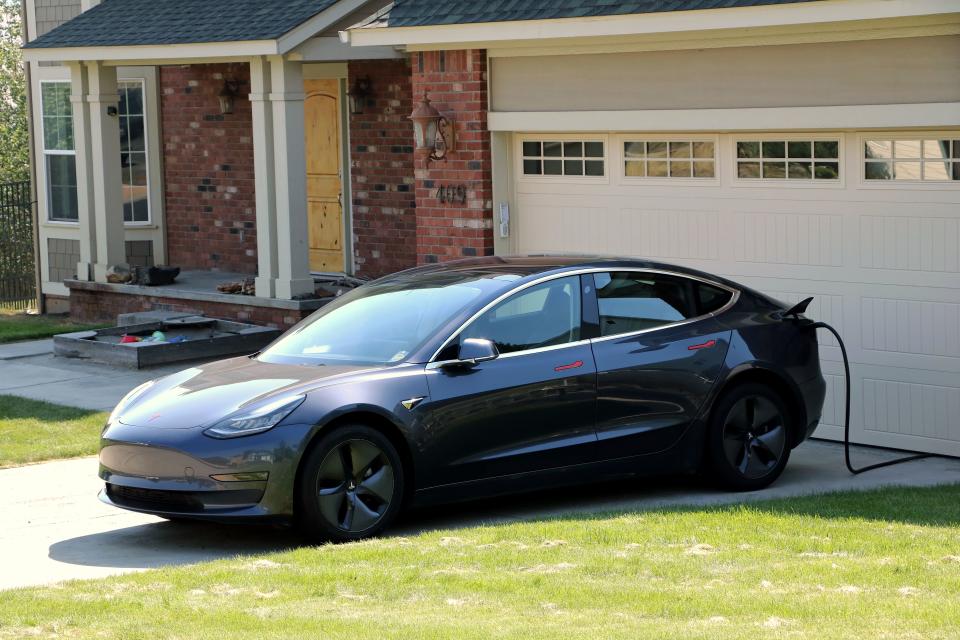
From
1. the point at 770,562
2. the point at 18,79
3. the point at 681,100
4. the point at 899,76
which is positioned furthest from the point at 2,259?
the point at 770,562

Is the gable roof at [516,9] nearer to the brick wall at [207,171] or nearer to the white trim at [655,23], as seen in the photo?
the white trim at [655,23]

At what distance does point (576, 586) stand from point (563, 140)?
6484 millimetres

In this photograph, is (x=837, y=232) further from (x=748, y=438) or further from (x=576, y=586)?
(x=576, y=586)

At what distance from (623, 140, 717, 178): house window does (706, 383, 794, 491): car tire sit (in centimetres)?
276

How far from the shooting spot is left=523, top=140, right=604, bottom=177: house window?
12.1 m

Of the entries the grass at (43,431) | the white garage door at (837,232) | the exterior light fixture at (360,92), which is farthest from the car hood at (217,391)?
the exterior light fixture at (360,92)

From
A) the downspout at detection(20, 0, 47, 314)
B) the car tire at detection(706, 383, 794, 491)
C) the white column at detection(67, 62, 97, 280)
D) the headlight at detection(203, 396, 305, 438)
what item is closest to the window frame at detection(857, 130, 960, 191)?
the car tire at detection(706, 383, 794, 491)

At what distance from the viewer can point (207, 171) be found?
64.5ft

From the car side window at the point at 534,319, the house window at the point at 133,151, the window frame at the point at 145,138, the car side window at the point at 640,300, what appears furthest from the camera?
the house window at the point at 133,151

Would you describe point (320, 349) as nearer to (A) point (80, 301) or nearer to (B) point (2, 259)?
(A) point (80, 301)

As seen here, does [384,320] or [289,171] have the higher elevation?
[289,171]

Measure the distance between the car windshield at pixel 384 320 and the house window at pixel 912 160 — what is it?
3.20m

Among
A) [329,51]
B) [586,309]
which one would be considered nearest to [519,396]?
[586,309]

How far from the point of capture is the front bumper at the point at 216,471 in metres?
7.39
